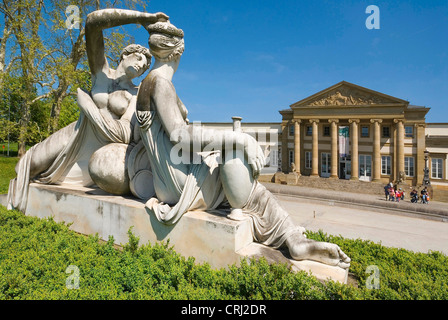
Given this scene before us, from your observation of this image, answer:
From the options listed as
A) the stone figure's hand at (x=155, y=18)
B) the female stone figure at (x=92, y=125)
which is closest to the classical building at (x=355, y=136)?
the female stone figure at (x=92, y=125)

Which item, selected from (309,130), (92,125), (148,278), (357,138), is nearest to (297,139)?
(309,130)

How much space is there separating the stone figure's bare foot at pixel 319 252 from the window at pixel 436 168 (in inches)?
1367

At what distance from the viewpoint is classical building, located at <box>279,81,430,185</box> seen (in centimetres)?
2916

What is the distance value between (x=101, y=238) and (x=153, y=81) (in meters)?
2.19

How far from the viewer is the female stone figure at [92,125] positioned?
145 inches

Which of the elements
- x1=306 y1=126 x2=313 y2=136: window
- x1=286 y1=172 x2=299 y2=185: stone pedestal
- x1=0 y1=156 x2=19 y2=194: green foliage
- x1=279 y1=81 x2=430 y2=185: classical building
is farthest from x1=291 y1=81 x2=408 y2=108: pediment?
x1=0 y1=156 x2=19 y2=194: green foliage

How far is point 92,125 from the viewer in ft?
12.7

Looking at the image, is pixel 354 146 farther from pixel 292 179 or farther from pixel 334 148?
pixel 292 179

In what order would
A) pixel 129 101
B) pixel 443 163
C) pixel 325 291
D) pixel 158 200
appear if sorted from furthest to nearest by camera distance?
pixel 443 163
pixel 129 101
pixel 158 200
pixel 325 291

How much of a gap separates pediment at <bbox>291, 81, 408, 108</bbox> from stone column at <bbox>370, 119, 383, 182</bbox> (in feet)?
8.23

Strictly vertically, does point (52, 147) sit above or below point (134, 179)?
above

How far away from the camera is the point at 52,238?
10.2ft
